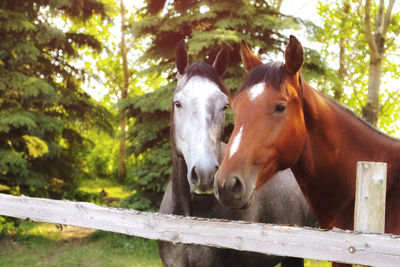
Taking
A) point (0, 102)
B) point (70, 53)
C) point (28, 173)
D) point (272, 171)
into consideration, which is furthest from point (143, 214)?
point (70, 53)

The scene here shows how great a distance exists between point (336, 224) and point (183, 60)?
1964 mm

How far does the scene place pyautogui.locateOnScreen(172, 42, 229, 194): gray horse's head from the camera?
2.74m

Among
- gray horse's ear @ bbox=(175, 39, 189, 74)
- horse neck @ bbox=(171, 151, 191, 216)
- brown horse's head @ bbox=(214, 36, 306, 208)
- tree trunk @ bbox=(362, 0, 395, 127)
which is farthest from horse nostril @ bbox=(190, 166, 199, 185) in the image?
tree trunk @ bbox=(362, 0, 395, 127)

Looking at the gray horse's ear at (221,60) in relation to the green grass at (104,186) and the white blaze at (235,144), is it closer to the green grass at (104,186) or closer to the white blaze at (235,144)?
the white blaze at (235,144)

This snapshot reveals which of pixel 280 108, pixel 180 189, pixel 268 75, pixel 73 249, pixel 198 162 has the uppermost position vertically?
pixel 268 75

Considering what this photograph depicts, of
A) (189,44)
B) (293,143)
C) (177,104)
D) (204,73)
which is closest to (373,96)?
(189,44)

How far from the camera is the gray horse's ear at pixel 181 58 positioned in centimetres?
347

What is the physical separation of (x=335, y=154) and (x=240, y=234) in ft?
2.88

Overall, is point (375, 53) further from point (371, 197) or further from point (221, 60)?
point (371, 197)

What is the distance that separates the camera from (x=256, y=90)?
2.32 metres

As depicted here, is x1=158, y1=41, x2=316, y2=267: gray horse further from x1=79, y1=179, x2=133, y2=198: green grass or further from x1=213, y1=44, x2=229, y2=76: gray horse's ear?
x1=79, y1=179, x2=133, y2=198: green grass

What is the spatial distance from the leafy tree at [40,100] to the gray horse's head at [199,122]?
593 centimetres

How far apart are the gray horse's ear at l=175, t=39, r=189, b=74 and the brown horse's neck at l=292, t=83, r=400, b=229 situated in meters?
1.36

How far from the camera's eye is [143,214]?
242 centimetres
